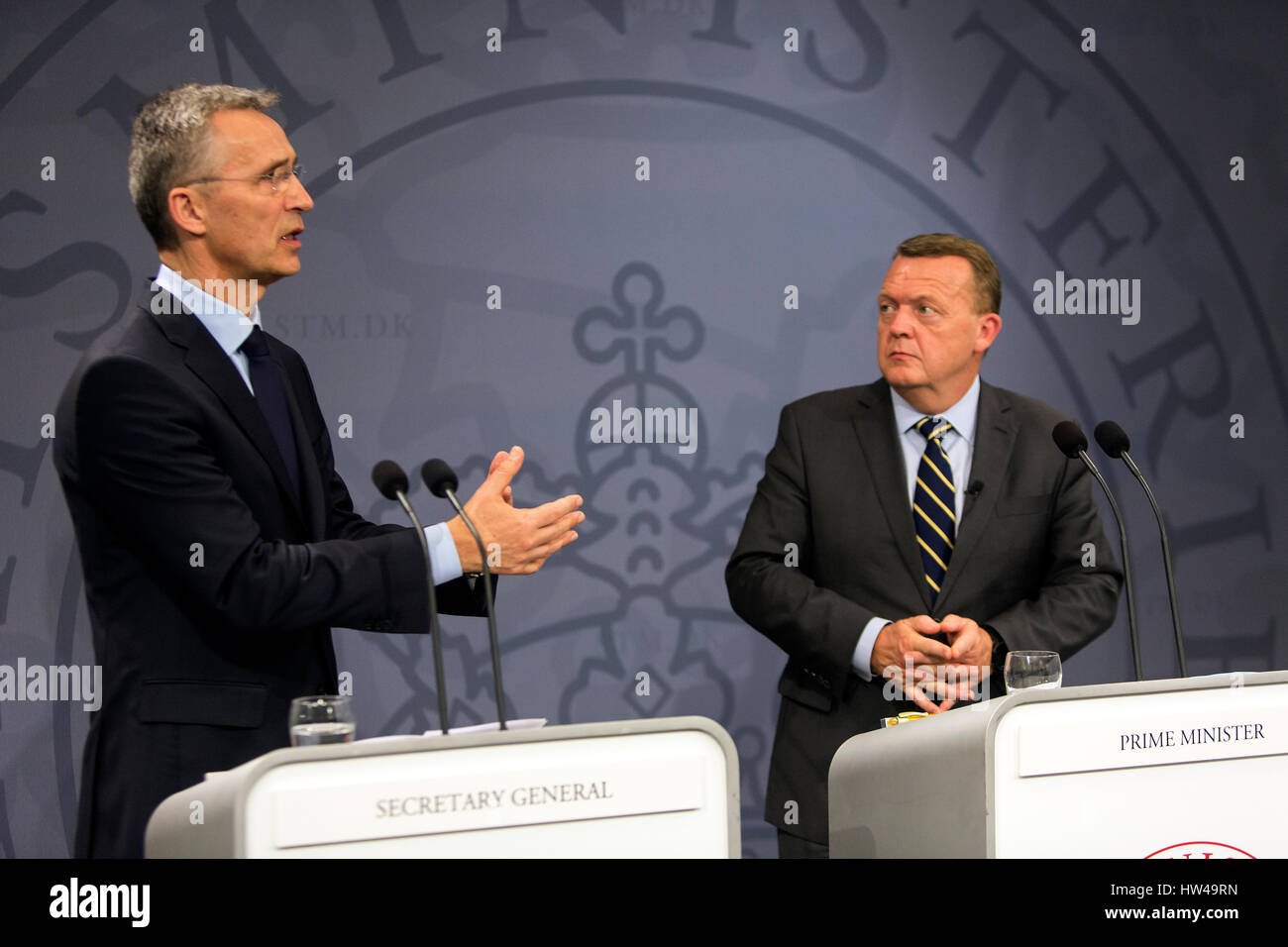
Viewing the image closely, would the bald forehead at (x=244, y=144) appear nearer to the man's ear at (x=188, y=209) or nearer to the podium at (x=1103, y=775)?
the man's ear at (x=188, y=209)

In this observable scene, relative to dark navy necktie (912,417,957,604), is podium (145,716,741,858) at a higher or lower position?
lower

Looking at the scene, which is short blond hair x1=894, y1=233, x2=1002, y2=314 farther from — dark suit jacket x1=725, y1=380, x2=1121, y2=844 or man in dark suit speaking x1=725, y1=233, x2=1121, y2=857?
dark suit jacket x1=725, y1=380, x2=1121, y2=844

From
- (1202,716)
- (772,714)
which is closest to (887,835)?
(1202,716)

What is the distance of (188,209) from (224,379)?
13.4 inches

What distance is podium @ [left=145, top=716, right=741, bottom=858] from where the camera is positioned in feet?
4.37

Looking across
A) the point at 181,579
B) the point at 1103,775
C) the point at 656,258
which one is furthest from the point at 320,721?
the point at 656,258

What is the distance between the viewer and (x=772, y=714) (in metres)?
3.89

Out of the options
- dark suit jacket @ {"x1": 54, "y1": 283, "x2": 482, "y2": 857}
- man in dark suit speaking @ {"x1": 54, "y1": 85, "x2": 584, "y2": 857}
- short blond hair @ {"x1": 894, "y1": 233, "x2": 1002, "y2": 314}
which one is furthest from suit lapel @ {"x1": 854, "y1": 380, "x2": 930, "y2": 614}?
dark suit jacket @ {"x1": 54, "y1": 283, "x2": 482, "y2": 857}

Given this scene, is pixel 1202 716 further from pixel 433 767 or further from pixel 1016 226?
pixel 1016 226

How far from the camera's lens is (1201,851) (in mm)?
1564

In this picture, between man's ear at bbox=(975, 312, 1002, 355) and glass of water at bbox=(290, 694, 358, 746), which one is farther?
man's ear at bbox=(975, 312, 1002, 355)

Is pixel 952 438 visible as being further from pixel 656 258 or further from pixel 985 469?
pixel 656 258

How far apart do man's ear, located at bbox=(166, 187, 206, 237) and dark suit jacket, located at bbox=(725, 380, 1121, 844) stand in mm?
1270
